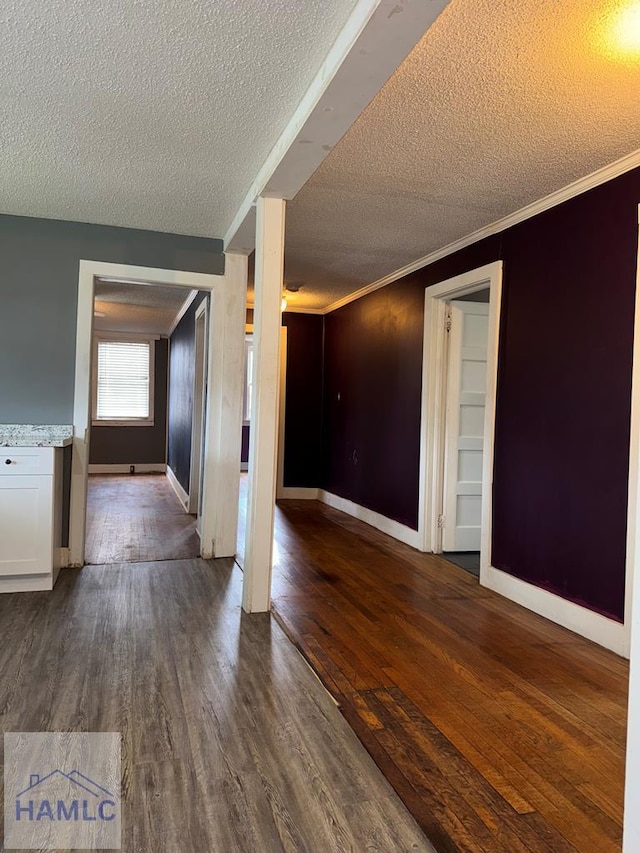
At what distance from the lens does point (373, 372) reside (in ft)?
18.4

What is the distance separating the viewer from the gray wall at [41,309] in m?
3.74

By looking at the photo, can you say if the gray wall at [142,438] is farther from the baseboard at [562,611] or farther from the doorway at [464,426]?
the baseboard at [562,611]

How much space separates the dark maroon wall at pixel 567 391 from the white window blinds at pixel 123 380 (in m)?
6.26

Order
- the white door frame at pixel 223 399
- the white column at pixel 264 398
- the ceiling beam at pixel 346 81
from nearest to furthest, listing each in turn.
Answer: the ceiling beam at pixel 346 81 → the white column at pixel 264 398 → the white door frame at pixel 223 399

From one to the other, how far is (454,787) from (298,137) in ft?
7.65

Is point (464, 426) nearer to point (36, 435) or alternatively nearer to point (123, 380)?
point (36, 435)

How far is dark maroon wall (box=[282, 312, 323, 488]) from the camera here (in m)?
6.88

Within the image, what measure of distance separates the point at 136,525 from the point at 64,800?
3847 millimetres

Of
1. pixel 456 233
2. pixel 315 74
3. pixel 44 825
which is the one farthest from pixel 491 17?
pixel 44 825

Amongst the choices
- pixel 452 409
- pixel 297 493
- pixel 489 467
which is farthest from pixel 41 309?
pixel 297 493

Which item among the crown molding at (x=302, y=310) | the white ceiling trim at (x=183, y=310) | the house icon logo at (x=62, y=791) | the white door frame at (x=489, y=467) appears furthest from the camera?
the crown molding at (x=302, y=310)

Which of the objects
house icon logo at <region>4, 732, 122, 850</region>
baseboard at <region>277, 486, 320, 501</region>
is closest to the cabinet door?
house icon logo at <region>4, 732, 122, 850</region>

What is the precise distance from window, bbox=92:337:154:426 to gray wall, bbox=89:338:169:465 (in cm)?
10

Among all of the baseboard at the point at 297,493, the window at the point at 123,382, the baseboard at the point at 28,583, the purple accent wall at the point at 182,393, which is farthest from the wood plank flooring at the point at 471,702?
the window at the point at 123,382
